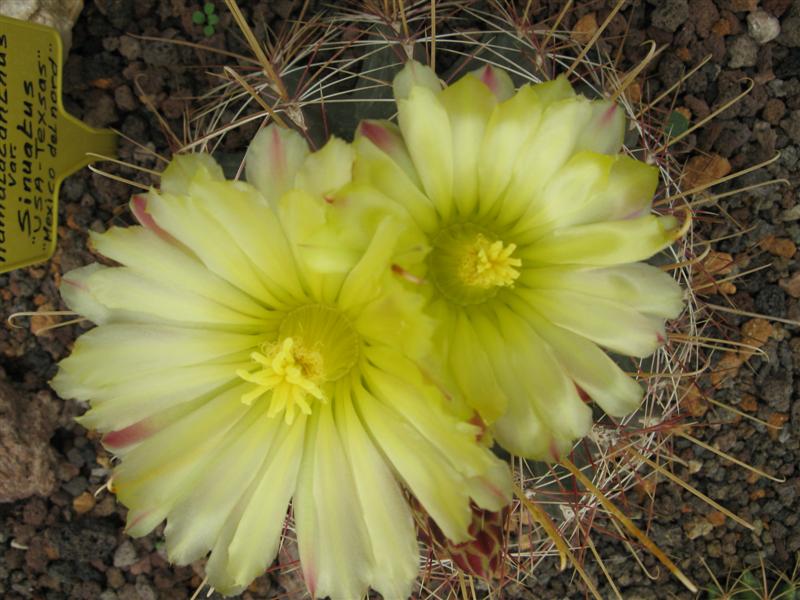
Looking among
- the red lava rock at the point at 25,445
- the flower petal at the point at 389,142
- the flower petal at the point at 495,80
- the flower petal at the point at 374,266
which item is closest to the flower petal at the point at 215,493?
the flower petal at the point at 374,266

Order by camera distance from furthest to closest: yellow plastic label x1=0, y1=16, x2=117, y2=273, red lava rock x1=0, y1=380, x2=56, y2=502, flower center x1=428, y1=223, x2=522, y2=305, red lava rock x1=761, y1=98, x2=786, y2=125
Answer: red lava rock x1=761, y1=98, x2=786, y2=125
red lava rock x1=0, y1=380, x2=56, y2=502
yellow plastic label x1=0, y1=16, x2=117, y2=273
flower center x1=428, y1=223, x2=522, y2=305

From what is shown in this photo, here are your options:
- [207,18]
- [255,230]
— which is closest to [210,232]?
[255,230]

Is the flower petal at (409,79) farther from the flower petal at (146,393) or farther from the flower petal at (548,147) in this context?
the flower petal at (146,393)

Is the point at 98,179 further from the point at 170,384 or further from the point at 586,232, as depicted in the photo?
the point at 586,232

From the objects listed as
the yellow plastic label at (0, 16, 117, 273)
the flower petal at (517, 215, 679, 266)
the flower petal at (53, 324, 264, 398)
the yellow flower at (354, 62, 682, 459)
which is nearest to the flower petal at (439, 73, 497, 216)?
the yellow flower at (354, 62, 682, 459)

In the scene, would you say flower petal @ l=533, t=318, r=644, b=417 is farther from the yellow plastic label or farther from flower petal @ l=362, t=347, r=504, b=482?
the yellow plastic label

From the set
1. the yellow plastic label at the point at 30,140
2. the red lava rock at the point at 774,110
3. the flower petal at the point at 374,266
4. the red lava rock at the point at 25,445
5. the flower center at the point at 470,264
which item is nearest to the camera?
the flower petal at the point at 374,266

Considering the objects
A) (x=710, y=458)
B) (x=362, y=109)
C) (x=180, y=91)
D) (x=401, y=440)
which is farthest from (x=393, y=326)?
(x=710, y=458)
